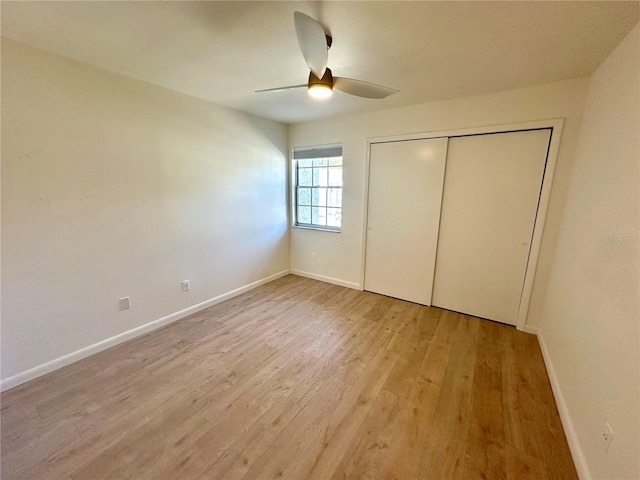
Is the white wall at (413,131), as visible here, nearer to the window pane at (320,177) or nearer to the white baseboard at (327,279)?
the white baseboard at (327,279)

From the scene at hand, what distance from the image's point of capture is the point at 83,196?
203 cm

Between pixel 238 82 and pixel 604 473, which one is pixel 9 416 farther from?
pixel 604 473

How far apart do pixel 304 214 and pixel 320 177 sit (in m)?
0.67

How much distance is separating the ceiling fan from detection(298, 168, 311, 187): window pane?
7.01 ft

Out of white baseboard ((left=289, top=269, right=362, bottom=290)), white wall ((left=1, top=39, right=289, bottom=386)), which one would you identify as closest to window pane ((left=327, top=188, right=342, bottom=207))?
white baseboard ((left=289, top=269, right=362, bottom=290))

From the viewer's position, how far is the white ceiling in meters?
1.36

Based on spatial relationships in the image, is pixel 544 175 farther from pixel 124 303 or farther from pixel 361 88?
pixel 124 303

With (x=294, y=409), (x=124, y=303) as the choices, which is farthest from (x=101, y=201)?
(x=294, y=409)

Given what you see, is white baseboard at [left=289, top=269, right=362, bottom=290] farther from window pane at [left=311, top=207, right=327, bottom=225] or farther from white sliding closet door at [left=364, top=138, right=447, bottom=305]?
window pane at [left=311, top=207, right=327, bottom=225]

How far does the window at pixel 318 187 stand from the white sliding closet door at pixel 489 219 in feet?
4.81

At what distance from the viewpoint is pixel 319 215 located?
13.1ft

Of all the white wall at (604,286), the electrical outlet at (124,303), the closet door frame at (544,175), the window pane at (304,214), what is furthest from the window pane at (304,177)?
the white wall at (604,286)

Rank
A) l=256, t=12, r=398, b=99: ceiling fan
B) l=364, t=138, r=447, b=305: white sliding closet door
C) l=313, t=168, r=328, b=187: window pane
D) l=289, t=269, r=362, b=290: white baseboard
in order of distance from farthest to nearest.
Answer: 1. l=313, t=168, r=328, b=187: window pane
2. l=289, t=269, r=362, b=290: white baseboard
3. l=364, t=138, r=447, b=305: white sliding closet door
4. l=256, t=12, r=398, b=99: ceiling fan

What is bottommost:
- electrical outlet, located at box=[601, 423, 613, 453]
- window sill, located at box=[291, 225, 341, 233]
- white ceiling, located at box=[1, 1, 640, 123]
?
electrical outlet, located at box=[601, 423, 613, 453]
